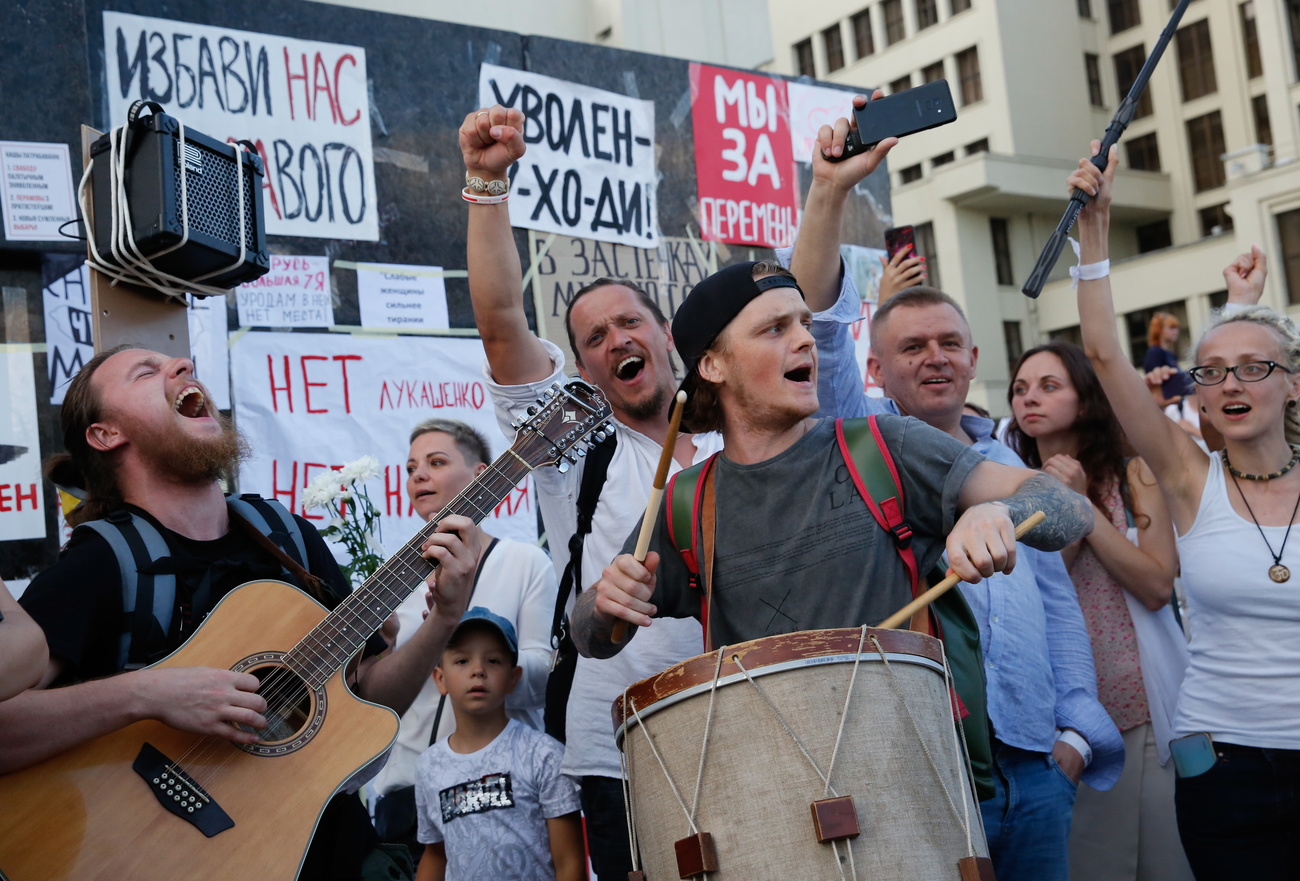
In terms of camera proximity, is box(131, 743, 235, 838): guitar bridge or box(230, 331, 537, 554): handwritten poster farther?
box(230, 331, 537, 554): handwritten poster

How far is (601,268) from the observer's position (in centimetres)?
666

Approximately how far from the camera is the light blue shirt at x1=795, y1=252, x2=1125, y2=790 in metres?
3.38

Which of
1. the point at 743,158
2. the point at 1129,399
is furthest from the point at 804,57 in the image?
the point at 1129,399

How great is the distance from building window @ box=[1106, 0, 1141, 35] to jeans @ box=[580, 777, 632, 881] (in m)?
42.1

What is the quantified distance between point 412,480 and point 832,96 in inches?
164

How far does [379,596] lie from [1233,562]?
247 cm

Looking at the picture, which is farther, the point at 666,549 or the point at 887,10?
the point at 887,10

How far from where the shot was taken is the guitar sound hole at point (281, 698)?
10.3 feet

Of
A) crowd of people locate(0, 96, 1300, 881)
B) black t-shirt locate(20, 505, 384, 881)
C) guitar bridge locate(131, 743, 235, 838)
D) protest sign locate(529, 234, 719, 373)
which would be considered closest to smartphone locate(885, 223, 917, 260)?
crowd of people locate(0, 96, 1300, 881)

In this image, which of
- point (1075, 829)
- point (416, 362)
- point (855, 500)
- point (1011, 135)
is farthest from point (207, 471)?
point (1011, 135)

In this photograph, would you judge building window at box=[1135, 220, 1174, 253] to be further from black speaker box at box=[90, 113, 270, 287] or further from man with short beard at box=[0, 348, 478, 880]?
man with short beard at box=[0, 348, 478, 880]

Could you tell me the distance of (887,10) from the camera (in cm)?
3944

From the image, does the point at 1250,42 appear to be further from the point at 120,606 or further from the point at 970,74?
the point at 120,606

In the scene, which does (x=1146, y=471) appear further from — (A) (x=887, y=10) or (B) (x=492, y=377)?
(A) (x=887, y=10)
